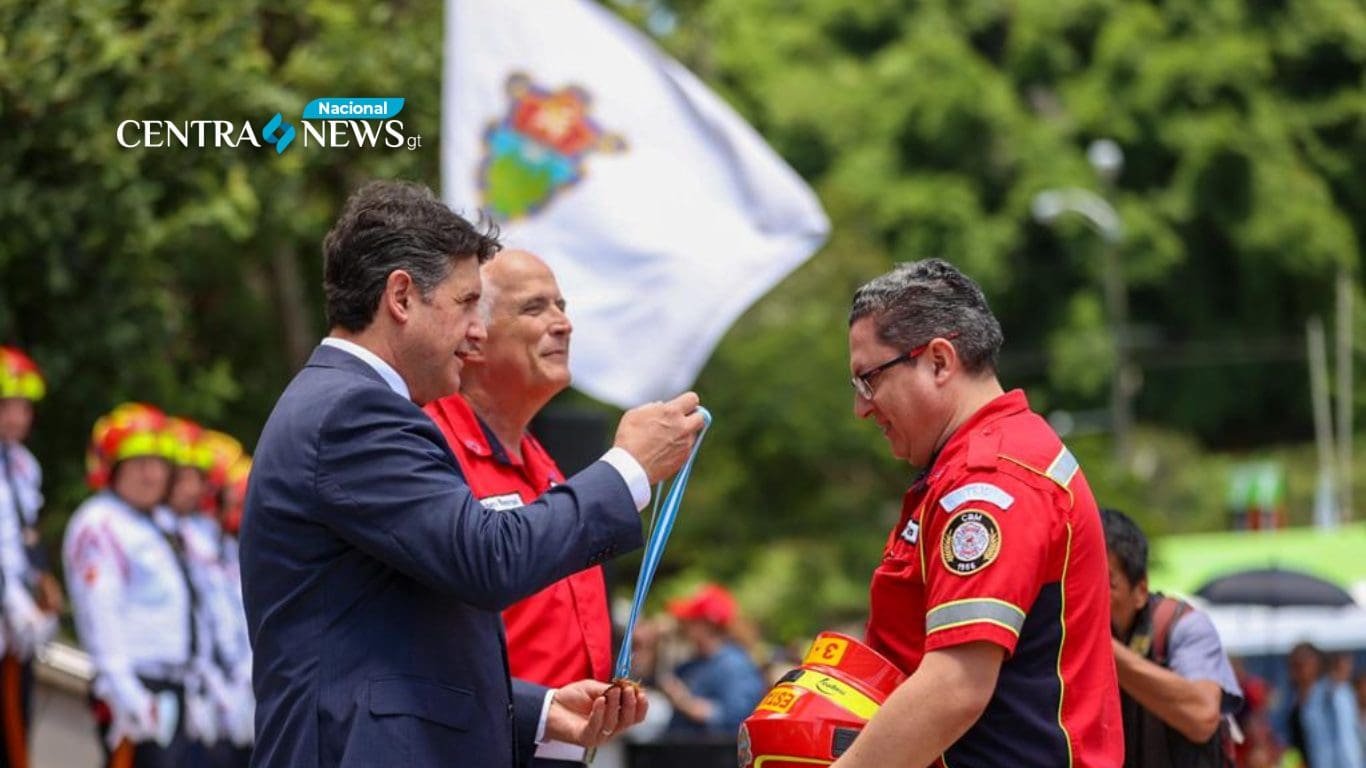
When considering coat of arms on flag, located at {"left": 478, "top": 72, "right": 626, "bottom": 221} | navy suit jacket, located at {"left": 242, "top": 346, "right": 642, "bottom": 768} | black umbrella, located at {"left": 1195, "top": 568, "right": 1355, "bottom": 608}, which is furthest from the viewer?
black umbrella, located at {"left": 1195, "top": 568, "right": 1355, "bottom": 608}

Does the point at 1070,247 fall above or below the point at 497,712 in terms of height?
above

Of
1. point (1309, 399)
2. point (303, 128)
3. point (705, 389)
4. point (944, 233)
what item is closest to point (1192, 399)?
point (1309, 399)

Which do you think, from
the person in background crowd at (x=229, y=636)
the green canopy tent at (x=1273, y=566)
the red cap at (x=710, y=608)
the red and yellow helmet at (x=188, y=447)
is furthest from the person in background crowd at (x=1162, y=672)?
the green canopy tent at (x=1273, y=566)

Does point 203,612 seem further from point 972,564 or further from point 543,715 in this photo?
point 972,564

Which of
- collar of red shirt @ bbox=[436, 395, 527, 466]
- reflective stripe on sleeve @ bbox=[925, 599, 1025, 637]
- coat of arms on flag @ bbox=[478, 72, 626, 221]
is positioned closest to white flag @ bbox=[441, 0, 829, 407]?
coat of arms on flag @ bbox=[478, 72, 626, 221]

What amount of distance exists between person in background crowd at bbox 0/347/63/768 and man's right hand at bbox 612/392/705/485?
5.83m

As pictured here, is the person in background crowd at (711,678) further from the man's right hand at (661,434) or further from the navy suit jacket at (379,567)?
the navy suit jacket at (379,567)

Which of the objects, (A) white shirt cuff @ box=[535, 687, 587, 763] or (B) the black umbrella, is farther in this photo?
(B) the black umbrella

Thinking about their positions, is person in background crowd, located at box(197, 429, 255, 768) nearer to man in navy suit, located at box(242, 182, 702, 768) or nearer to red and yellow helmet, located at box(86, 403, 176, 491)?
red and yellow helmet, located at box(86, 403, 176, 491)

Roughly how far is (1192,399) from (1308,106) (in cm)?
613

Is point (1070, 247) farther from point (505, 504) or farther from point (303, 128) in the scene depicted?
point (505, 504)

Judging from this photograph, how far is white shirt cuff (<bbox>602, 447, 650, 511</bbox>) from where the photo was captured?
398cm

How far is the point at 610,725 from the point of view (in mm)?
4512

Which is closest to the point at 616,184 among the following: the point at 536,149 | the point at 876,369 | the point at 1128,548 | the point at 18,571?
the point at 536,149
